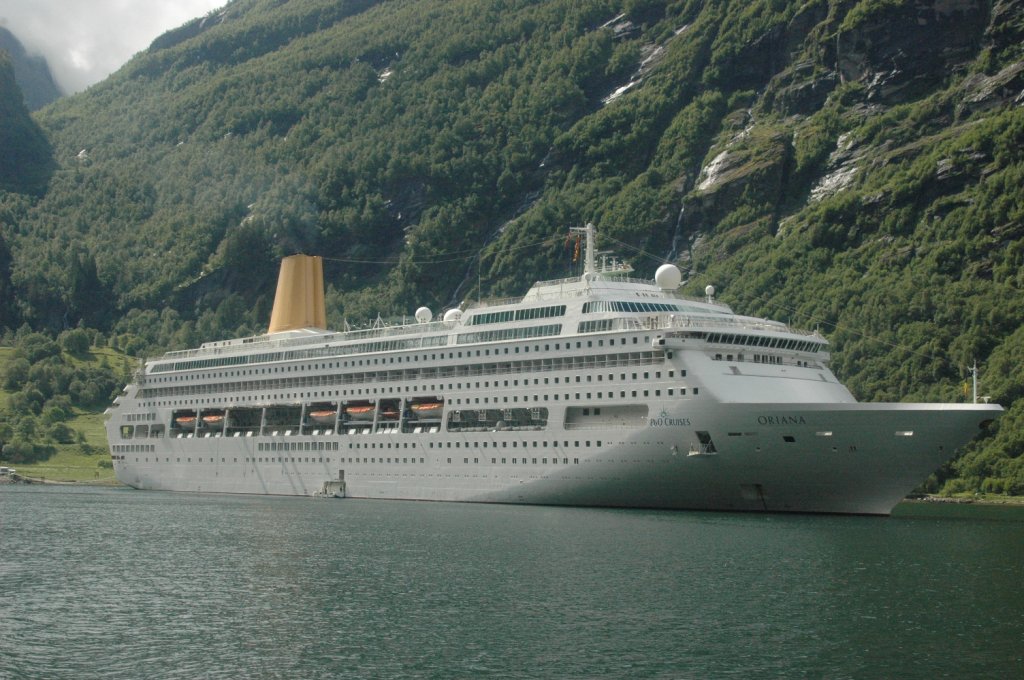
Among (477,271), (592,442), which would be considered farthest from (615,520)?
(477,271)

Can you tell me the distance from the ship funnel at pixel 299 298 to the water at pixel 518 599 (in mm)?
28839

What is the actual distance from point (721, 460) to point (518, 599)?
20469 mm

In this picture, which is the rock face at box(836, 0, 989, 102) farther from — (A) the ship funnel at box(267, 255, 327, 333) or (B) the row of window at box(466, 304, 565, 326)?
(B) the row of window at box(466, 304, 565, 326)

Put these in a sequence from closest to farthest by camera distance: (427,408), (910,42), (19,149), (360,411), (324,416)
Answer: (427,408) → (360,411) → (324,416) → (910,42) → (19,149)

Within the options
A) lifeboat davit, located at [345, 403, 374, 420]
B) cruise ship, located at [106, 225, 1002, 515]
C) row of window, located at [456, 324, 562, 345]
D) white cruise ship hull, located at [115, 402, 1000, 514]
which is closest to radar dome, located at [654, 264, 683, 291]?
cruise ship, located at [106, 225, 1002, 515]

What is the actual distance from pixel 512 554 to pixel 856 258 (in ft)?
232

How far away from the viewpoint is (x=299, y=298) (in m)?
77.2

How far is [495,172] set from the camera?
147375 mm

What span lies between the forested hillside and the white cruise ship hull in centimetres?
3099

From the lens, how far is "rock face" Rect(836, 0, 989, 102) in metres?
113

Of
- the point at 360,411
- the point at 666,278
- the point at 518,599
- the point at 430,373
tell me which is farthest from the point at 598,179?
the point at 518,599

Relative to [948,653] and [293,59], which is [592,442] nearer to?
[948,653]

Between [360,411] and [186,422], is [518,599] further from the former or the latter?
[186,422]

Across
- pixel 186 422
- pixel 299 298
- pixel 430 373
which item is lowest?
pixel 186 422
